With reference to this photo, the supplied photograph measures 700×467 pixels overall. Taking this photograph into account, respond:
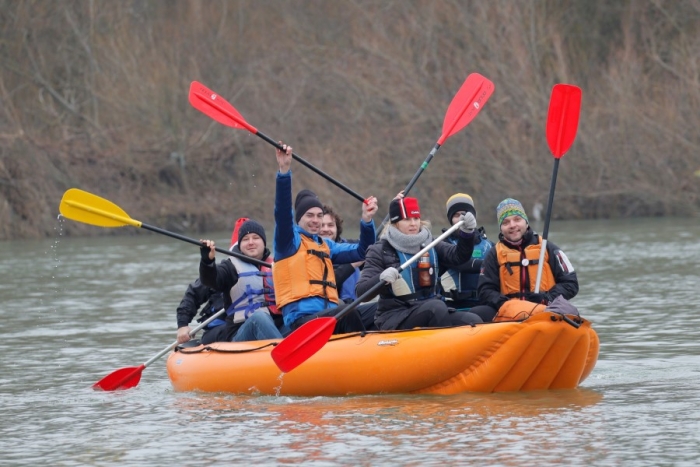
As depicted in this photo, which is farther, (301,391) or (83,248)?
(83,248)

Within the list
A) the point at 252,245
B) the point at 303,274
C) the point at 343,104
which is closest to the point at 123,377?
the point at 252,245

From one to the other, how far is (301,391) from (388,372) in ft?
1.72

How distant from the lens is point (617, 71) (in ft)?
82.3

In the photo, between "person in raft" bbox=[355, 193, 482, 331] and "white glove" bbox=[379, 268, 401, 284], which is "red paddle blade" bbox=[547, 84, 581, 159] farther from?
"white glove" bbox=[379, 268, 401, 284]

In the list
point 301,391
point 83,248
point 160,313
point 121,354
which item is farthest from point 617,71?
point 301,391

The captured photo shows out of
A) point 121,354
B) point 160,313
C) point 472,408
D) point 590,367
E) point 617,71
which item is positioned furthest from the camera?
point 617,71

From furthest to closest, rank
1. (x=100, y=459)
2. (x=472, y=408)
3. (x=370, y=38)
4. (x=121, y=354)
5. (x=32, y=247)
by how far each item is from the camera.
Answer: (x=370, y=38) < (x=32, y=247) < (x=121, y=354) < (x=472, y=408) < (x=100, y=459)

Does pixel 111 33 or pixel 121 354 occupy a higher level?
pixel 111 33

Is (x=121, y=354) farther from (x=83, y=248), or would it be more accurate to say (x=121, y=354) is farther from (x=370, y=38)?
(x=370, y=38)

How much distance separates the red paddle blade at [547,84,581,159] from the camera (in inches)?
321

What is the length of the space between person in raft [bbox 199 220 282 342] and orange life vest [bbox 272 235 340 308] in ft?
0.72

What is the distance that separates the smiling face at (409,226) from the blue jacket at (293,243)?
521 millimetres

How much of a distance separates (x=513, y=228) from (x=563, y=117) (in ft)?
4.43

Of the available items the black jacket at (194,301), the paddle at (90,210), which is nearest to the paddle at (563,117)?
the black jacket at (194,301)
